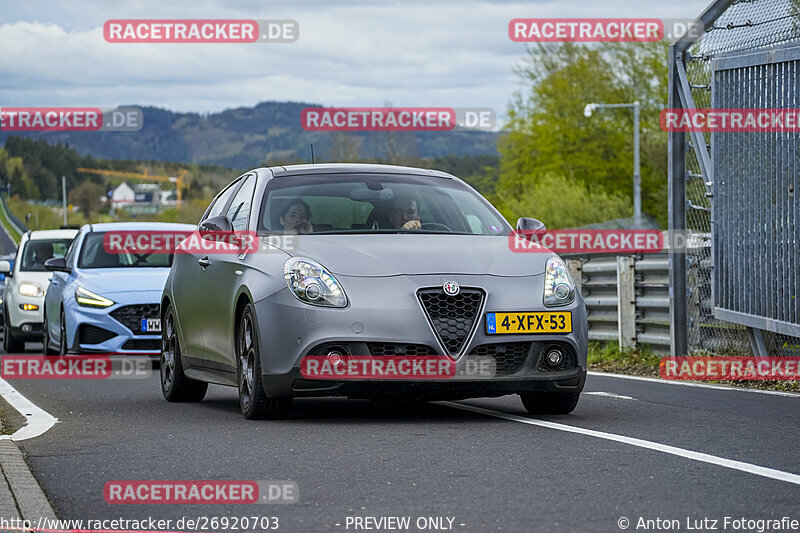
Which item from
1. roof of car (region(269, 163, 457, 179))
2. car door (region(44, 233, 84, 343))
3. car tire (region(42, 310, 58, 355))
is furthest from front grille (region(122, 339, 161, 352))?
roof of car (region(269, 163, 457, 179))

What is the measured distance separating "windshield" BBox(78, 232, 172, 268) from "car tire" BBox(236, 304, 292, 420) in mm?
7775

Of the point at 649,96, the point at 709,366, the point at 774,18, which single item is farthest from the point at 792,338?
the point at 649,96

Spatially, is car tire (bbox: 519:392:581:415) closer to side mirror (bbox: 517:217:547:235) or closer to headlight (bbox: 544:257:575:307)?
headlight (bbox: 544:257:575:307)

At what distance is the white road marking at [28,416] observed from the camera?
871 cm

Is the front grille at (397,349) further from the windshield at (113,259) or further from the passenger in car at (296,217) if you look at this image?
the windshield at (113,259)

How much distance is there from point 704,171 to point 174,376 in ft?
19.3

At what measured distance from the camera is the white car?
21.0 meters

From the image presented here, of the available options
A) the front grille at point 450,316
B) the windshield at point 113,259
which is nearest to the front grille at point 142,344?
the windshield at point 113,259

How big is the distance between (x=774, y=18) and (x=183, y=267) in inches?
218

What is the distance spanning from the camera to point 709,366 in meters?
14.1

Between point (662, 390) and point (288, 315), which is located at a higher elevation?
point (288, 315)

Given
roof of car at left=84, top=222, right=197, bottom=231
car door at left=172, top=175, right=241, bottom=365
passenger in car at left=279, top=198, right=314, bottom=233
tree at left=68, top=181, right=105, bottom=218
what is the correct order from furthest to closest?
tree at left=68, top=181, right=105, bottom=218, roof of car at left=84, top=222, right=197, bottom=231, car door at left=172, top=175, right=241, bottom=365, passenger in car at left=279, top=198, right=314, bottom=233

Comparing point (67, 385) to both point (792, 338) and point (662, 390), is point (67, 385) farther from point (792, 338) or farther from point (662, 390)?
point (792, 338)

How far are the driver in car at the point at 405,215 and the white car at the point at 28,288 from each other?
1150 cm
